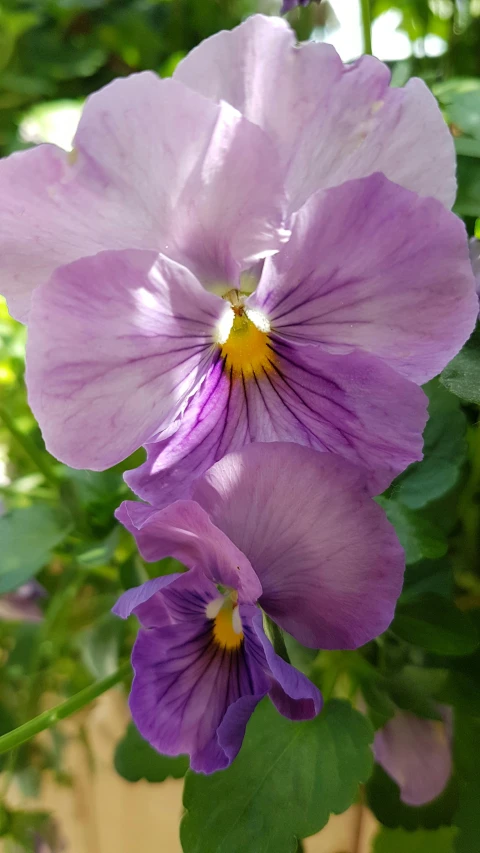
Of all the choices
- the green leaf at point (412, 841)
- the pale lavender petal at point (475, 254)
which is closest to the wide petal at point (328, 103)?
the pale lavender petal at point (475, 254)

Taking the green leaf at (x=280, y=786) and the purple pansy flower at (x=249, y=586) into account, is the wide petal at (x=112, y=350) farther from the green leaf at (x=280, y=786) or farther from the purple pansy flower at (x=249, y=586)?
the green leaf at (x=280, y=786)

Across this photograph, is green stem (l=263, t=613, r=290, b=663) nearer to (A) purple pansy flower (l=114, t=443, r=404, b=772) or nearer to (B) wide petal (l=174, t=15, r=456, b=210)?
(A) purple pansy flower (l=114, t=443, r=404, b=772)

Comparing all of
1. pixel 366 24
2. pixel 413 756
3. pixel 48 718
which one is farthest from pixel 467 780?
pixel 366 24

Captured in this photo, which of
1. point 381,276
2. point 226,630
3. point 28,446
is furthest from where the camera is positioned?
point 28,446

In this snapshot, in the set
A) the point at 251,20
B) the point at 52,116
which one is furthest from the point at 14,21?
the point at 251,20

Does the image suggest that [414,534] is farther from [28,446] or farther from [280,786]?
[28,446]

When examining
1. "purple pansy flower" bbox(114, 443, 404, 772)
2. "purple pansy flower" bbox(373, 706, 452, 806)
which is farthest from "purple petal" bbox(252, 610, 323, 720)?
"purple pansy flower" bbox(373, 706, 452, 806)
